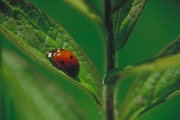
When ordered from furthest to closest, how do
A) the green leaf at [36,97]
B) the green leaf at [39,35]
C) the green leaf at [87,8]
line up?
the green leaf at [36,97]
the green leaf at [39,35]
the green leaf at [87,8]

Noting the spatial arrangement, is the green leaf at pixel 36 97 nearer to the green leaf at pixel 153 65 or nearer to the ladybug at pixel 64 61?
the ladybug at pixel 64 61

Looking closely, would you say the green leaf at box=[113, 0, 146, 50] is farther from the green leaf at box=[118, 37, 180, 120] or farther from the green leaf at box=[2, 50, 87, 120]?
the green leaf at box=[2, 50, 87, 120]

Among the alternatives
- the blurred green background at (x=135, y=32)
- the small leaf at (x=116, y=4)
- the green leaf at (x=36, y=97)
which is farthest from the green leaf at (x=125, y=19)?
the blurred green background at (x=135, y=32)

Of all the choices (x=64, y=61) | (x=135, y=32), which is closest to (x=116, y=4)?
(x=64, y=61)

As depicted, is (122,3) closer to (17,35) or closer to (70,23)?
(17,35)

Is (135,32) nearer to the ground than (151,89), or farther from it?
nearer to the ground

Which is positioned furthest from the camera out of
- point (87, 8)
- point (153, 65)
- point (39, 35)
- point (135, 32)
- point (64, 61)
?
point (135, 32)

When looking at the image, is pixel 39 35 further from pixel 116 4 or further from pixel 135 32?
pixel 135 32
